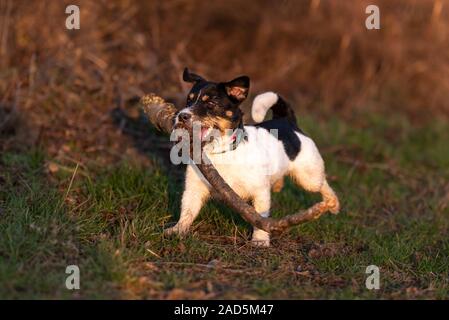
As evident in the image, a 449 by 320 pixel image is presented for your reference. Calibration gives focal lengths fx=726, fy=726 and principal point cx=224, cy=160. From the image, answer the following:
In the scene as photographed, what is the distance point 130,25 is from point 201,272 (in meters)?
6.04

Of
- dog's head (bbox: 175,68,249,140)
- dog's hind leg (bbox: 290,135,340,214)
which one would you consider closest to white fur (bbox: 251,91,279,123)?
dog's hind leg (bbox: 290,135,340,214)

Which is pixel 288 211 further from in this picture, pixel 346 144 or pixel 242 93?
pixel 346 144

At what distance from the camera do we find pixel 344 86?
38.8 ft

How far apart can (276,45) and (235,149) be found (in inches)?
249

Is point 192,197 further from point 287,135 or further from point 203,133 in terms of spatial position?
point 287,135

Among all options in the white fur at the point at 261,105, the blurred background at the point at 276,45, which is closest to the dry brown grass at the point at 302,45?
the blurred background at the point at 276,45

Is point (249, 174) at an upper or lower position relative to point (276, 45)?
lower

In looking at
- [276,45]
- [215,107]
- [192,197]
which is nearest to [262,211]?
[192,197]

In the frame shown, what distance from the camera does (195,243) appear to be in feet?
18.3

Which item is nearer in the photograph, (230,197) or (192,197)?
(230,197)

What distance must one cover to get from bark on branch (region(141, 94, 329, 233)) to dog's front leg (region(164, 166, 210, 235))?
0.99 ft

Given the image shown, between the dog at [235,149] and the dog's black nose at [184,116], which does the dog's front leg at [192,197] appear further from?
the dog's black nose at [184,116]

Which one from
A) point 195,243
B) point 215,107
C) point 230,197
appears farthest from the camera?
point 215,107
